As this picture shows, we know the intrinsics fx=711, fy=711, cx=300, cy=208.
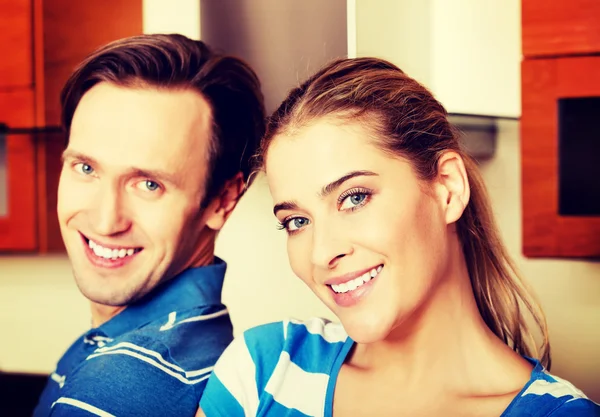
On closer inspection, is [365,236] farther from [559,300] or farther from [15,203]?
[15,203]

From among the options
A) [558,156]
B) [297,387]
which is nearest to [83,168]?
[297,387]

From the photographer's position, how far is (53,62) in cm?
110

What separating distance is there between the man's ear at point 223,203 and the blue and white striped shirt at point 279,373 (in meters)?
0.17

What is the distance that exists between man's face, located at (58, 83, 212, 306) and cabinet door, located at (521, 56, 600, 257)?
1.32 ft

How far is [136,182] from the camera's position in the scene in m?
0.79

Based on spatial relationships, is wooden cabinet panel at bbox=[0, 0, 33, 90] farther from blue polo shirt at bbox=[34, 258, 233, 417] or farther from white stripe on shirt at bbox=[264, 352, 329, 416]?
white stripe on shirt at bbox=[264, 352, 329, 416]

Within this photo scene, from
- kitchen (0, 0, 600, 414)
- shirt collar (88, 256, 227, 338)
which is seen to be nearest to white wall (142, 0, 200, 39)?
kitchen (0, 0, 600, 414)

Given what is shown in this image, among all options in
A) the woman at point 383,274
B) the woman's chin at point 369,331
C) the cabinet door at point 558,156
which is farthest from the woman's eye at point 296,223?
the cabinet door at point 558,156

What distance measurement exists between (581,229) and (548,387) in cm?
34

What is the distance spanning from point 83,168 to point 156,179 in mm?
94

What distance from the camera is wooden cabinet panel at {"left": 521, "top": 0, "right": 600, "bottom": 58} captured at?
2.81ft

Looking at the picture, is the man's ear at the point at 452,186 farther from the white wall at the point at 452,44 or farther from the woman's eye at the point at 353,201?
the white wall at the point at 452,44

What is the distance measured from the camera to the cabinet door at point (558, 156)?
34.5 inches

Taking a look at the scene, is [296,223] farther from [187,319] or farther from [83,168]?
[83,168]
